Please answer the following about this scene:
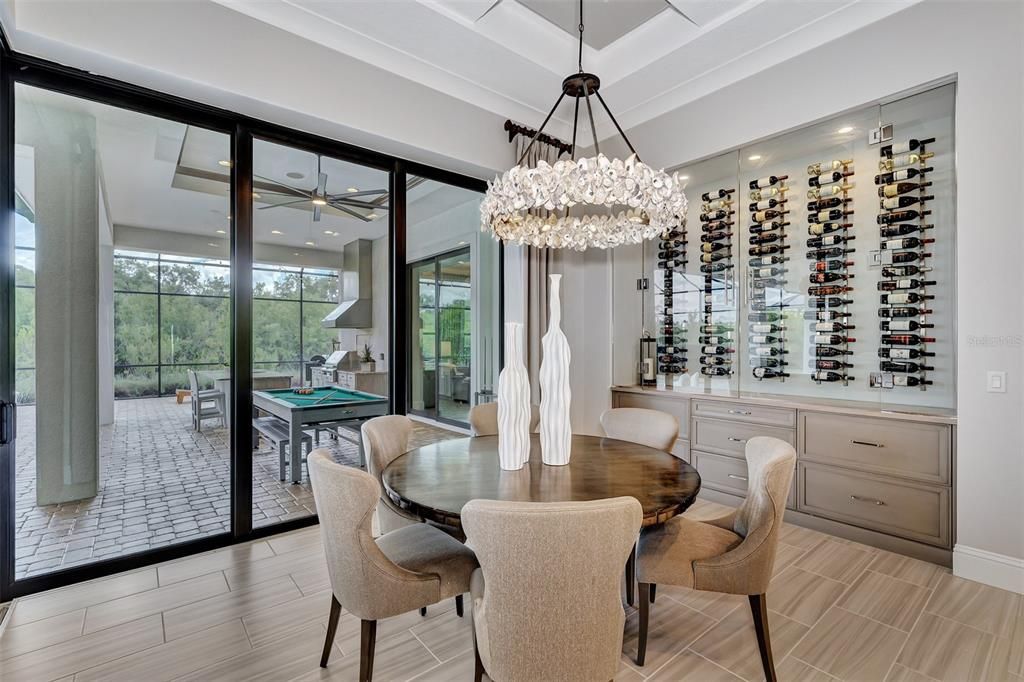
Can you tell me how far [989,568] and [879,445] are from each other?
74 cm

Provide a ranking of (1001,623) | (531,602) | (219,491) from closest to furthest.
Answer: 1. (531,602)
2. (1001,623)
3. (219,491)

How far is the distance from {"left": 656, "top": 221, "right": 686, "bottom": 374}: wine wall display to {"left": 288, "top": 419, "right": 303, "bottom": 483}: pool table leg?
3130 mm

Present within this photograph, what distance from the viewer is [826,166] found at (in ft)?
11.3

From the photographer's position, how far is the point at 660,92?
12.6 feet

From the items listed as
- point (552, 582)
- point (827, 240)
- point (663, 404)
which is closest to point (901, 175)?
point (827, 240)

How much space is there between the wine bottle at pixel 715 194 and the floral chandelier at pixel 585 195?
1724 millimetres

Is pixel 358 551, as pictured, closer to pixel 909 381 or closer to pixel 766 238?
pixel 909 381

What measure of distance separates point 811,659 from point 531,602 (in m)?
1.48

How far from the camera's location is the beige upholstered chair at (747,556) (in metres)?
1.74

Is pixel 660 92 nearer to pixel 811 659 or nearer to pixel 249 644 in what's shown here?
pixel 811 659

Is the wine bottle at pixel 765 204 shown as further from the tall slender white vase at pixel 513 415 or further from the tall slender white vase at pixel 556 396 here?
the tall slender white vase at pixel 513 415

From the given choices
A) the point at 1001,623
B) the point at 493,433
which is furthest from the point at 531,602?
the point at 1001,623

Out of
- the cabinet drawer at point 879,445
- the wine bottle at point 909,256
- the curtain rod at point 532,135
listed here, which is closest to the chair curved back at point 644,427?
the cabinet drawer at point 879,445

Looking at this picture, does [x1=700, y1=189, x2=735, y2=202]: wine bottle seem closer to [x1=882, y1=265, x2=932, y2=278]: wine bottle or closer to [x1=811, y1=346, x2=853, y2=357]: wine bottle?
[x1=882, y1=265, x2=932, y2=278]: wine bottle
